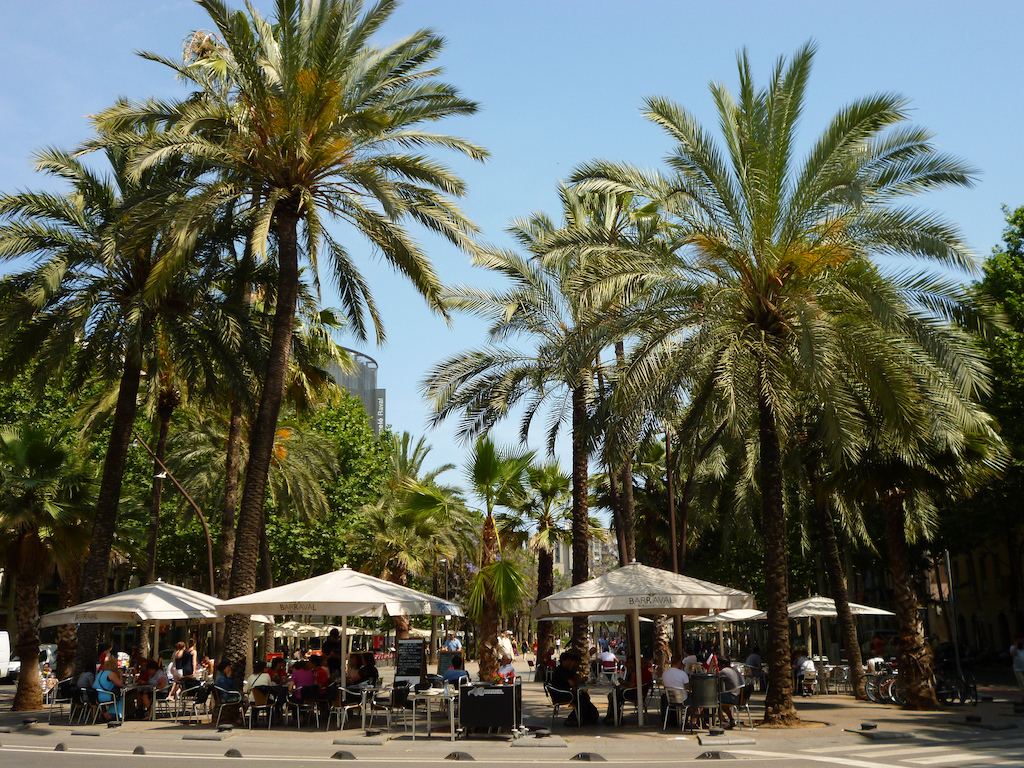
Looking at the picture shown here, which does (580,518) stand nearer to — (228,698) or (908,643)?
(908,643)

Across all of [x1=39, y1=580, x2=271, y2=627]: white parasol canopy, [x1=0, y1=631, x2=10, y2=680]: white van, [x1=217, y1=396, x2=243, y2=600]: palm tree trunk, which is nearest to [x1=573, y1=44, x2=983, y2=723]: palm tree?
[x1=39, y1=580, x2=271, y2=627]: white parasol canopy

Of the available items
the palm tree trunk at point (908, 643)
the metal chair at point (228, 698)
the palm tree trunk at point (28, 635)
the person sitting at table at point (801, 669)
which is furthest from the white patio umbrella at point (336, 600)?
the person sitting at table at point (801, 669)

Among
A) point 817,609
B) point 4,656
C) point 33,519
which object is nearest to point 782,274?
point 817,609

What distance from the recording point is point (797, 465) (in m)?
23.6

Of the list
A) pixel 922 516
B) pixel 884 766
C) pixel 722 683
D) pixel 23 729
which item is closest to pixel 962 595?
pixel 922 516

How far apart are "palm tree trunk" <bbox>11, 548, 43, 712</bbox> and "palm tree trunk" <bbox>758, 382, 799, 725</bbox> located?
1560 centimetres

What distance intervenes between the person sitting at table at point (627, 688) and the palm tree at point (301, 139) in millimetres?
7257

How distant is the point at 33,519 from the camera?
20.4 metres

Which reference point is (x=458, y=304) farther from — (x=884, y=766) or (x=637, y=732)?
(x=884, y=766)

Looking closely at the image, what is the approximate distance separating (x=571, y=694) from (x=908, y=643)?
24.7 feet

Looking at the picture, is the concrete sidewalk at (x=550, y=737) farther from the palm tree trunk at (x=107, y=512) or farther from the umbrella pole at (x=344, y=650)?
the palm tree trunk at (x=107, y=512)

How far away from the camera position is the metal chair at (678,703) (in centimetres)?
1532

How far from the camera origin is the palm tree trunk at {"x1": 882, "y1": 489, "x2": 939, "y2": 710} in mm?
18281

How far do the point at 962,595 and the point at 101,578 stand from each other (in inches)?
1929
